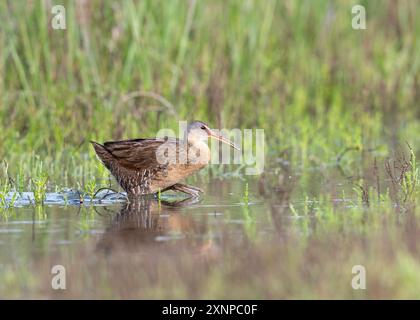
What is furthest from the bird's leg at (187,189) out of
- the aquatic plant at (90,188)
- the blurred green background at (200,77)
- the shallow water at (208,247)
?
the blurred green background at (200,77)

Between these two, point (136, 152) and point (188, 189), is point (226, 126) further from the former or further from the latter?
point (188, 189)

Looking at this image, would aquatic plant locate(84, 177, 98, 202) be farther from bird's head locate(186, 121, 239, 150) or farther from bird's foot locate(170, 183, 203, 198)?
bird's head locate(186, 121, 239, 150)

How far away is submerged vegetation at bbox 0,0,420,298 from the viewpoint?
530 cm

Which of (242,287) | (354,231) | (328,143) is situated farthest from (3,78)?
(242,287)

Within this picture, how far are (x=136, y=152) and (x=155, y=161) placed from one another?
18cm

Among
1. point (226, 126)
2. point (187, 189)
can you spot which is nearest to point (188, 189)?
point (187, 189)

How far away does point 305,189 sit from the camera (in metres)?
7.94

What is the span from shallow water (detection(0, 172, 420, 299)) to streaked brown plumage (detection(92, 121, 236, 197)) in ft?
0.95

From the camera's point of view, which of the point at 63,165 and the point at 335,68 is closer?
the point at 63,165

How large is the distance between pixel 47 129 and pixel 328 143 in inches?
106

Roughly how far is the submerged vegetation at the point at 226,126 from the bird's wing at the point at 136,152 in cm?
33

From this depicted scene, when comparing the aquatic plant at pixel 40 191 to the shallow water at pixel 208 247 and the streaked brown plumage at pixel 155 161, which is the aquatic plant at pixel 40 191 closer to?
the shallow water at pixel 208 247

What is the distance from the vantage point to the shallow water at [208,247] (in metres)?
4.93
